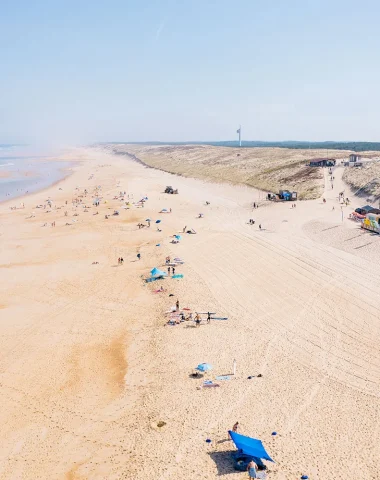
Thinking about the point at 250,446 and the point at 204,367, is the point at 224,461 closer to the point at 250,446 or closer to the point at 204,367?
the point at 250,446

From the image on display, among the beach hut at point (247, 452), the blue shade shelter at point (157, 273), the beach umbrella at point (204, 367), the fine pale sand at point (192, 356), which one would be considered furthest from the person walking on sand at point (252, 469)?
the blue shade shelter at point (157, 273)

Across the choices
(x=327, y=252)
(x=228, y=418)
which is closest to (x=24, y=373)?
(x=228, y=418)

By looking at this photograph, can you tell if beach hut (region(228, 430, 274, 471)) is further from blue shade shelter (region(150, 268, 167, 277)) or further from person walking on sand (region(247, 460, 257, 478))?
blue shade shelter (region(150, 268, 167, 277))

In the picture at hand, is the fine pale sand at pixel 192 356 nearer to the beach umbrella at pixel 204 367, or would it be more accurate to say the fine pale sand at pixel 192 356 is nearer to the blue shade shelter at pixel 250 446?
the beach umbrella at pixel 204 367

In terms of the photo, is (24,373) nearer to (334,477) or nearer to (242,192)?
(334,477)

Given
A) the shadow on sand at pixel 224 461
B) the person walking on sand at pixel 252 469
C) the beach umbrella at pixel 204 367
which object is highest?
the beach umbrella at pixel 204 367

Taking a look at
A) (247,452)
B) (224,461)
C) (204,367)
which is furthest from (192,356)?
(247,452)
